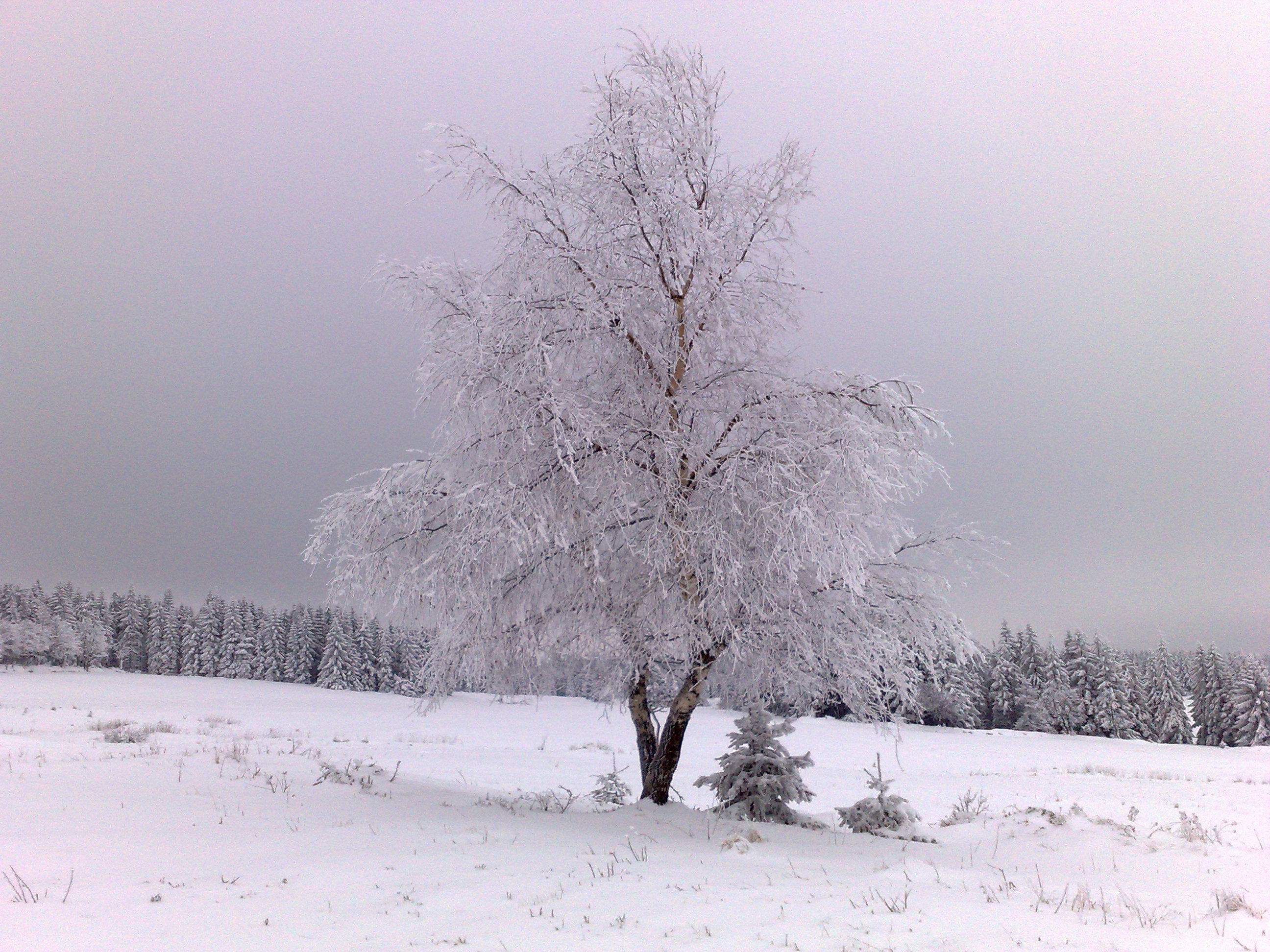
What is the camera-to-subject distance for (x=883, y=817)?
838 centimetres

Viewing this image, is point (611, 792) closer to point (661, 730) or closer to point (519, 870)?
point (661, 730)

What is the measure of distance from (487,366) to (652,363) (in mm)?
2190

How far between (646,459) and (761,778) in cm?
422

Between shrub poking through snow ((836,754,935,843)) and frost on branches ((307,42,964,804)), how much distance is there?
1.15 metres

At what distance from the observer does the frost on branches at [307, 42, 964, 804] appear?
777 centimetres

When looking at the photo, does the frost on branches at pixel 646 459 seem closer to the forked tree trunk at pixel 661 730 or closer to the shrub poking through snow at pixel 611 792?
the forked tree trunk at pixel 661 730

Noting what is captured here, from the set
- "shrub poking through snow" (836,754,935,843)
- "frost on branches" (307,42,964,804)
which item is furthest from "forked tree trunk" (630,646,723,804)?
"shrub poking through snow" (836,754,935,843)

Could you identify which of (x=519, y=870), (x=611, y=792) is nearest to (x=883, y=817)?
(x=611, y=792)

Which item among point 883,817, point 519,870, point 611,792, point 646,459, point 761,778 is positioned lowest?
point 611,792

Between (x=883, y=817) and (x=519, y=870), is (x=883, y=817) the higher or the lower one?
the lower one

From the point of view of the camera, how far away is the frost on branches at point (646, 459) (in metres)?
7.77

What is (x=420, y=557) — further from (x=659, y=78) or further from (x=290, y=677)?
(x=290, y=677)

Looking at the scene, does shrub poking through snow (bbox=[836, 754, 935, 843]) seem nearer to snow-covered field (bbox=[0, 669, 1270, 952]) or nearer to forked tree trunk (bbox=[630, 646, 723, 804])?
snow-covered field (bbox=[0, 669, 1270, 952])

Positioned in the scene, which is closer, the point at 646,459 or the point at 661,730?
the point at 646,459
